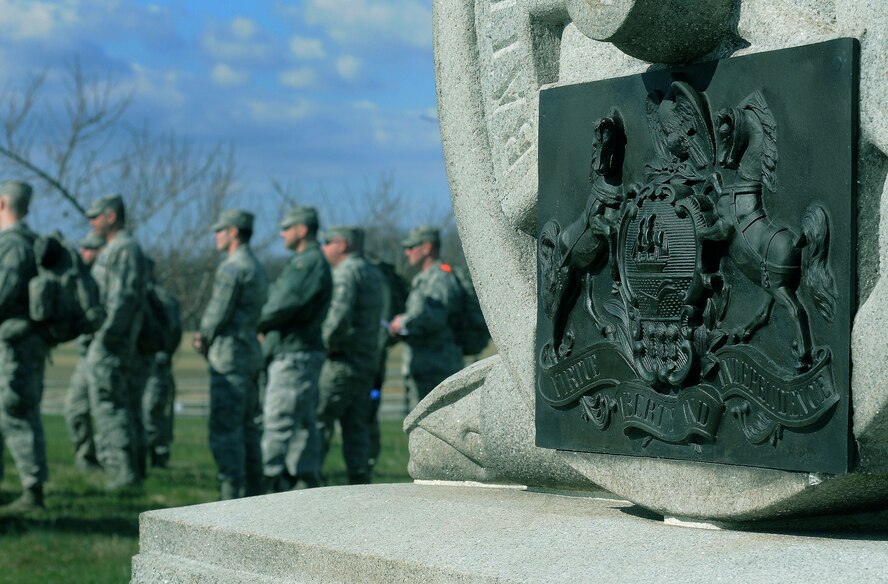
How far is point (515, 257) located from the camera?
4078 mm

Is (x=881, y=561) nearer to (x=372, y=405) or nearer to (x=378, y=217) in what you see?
(x=372, y=405)

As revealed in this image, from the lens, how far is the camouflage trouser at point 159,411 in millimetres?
12961

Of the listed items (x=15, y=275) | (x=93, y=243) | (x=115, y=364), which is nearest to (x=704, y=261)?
(x=15, y=275)

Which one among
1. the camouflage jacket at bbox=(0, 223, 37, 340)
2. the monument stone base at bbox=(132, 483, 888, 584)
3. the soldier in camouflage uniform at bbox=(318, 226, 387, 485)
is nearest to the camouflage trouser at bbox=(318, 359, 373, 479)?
the soldier in camouflage uniform at bbox=(318, 226, 387, 485)

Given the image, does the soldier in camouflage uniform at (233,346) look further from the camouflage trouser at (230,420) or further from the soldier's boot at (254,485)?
the soldier's boot at (254,485)

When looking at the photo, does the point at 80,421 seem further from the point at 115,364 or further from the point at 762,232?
the point at 762,232

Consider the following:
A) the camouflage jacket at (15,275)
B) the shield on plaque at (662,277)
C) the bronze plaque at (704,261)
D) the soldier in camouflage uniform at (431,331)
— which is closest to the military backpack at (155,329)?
the soldier in camouflage uniform at (431,331)

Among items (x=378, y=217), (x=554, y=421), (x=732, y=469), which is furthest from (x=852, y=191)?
(x=378, y=217)

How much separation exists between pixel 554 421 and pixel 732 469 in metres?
0.69

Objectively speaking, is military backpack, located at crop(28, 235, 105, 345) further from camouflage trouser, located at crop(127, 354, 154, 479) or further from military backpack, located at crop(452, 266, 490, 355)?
military backpack, located at crop(452, 266, 490, 355)

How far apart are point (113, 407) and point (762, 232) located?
27.2 feet

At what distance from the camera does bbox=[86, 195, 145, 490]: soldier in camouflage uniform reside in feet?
33.4

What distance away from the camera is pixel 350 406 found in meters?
10.8

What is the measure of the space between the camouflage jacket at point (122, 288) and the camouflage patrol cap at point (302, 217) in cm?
121
